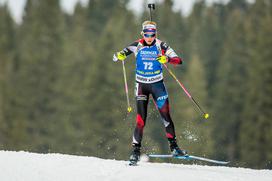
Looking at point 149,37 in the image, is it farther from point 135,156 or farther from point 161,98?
point 135,156

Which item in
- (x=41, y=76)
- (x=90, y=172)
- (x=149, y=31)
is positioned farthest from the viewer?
(x=41, y=76)

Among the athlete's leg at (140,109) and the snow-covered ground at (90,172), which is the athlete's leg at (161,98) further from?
the snow-covered ground at (90,172)

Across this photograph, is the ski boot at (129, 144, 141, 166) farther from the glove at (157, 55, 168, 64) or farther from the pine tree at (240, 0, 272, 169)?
the pine tree at (240, 0, 272, 169)

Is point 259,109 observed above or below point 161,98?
above

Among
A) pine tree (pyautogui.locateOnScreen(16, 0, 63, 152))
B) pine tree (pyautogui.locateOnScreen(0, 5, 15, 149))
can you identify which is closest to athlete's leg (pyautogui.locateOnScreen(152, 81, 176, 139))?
pine tree (pyautogui.locateOnScreen(0, 5, 15, 149))

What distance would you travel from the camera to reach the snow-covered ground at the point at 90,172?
29.7ft

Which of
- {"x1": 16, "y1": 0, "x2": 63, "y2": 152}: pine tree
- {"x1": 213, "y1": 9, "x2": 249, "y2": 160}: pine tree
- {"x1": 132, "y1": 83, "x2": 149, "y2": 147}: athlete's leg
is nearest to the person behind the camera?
{"x1": 132, "y1": 83, "x2": 149, "y2": 147}: athlete's leg

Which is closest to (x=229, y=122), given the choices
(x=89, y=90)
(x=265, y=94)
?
(x=265, y=94)

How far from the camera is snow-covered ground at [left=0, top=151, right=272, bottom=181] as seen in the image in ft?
29.7

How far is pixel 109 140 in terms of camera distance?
37.9m

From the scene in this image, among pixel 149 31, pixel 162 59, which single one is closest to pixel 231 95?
pixel 149 31

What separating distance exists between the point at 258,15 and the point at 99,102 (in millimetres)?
32687

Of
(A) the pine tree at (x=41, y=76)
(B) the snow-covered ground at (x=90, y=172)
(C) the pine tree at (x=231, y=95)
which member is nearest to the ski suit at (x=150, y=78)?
(B) the snow-covered ground at (x=90, y=172)

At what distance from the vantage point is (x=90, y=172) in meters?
9.45
